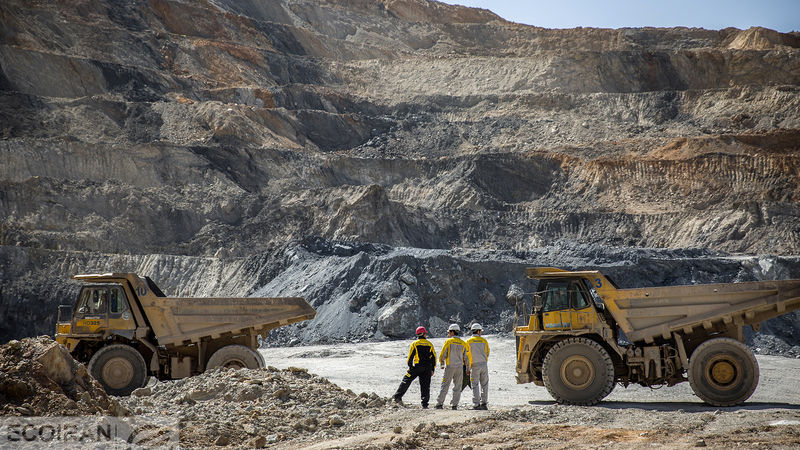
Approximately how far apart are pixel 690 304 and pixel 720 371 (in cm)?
94

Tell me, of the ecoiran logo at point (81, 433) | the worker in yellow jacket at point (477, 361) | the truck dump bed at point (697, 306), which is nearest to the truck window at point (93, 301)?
the ecoiran logo at point (81, 433)

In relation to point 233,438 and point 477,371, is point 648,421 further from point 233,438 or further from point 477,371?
point 233,438

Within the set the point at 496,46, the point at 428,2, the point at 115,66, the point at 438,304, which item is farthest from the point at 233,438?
the point at 428,2

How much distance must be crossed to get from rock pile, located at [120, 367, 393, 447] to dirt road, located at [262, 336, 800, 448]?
34cm

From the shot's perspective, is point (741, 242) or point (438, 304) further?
point (741, 242)

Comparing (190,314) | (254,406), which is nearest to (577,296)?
(254,406)

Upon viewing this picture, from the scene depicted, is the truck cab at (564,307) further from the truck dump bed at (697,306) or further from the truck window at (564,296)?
the truck dump bed at (697,306)

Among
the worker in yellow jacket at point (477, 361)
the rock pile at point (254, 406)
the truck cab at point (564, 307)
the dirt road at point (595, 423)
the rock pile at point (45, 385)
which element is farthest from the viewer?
the truck cab at point (564, 307)

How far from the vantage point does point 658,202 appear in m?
40.4

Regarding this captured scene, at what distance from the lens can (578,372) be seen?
Answer: 35.7 feet

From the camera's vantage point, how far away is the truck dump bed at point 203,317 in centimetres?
1236

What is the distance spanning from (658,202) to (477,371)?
32.4m

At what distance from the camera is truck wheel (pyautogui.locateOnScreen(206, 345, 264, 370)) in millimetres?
12422

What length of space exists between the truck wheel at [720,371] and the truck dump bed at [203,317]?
614 centimetres
